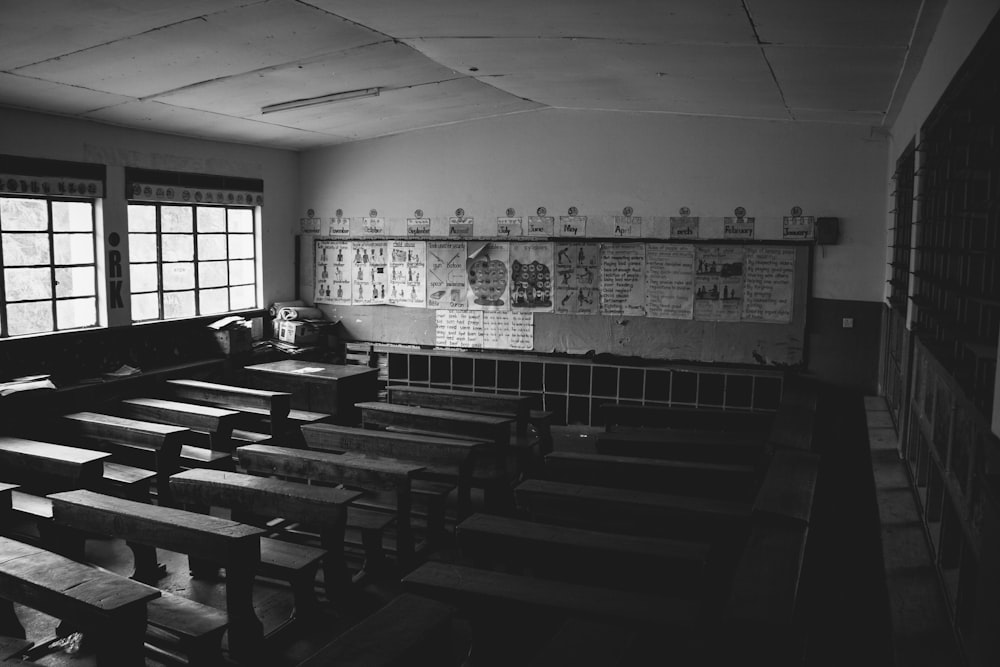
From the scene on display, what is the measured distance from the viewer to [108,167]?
6.25 m

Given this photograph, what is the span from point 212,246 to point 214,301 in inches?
19.6

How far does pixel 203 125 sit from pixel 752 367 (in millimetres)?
4930

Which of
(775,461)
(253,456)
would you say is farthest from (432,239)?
(775,461)

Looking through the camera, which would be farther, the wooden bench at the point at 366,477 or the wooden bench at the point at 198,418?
the wooden bench at the point at 198,418

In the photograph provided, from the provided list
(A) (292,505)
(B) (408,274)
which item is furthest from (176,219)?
(A) (292,505)

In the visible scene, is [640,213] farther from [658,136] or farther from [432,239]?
[432,239]

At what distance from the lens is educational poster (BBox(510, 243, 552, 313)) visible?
7441 millimetres

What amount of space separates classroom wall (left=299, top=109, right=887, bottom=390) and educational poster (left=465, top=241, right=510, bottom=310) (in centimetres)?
27

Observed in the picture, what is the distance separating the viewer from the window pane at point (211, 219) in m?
7.21

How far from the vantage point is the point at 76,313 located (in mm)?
6098

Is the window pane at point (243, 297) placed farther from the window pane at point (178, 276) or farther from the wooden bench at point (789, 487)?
the wooden bench at point (789, 487)

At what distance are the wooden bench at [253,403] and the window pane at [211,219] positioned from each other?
5.08 ft

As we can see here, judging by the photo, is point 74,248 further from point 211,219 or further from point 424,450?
point 424,450

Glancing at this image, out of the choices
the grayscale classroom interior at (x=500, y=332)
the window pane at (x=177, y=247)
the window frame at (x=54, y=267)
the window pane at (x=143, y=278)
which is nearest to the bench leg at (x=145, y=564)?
the grayscale classroom interior at (x=500, y=332)
